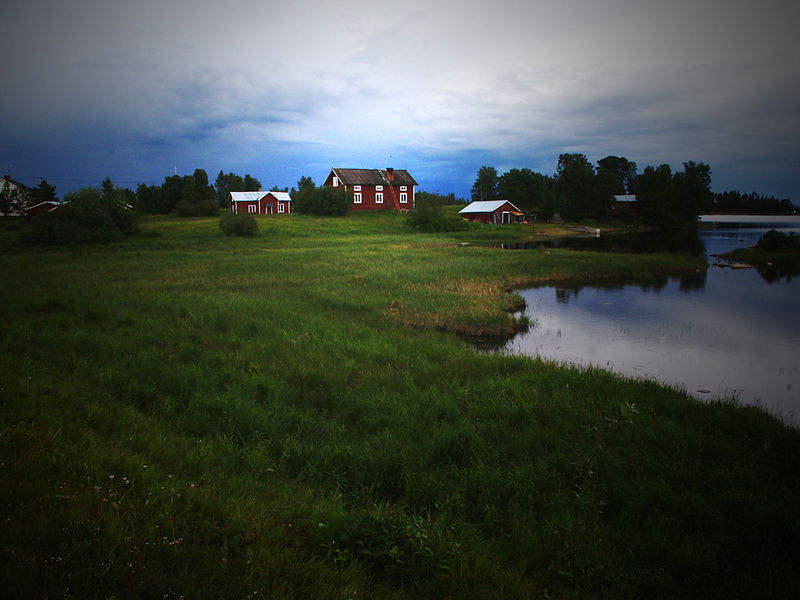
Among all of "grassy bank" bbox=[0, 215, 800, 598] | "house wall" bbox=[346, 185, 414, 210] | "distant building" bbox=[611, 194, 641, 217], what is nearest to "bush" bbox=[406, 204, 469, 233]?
"house wall" bbox=[346, 185, 414, 210]

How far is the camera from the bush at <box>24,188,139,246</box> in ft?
123

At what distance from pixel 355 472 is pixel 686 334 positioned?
15704 mm

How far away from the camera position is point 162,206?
289ft

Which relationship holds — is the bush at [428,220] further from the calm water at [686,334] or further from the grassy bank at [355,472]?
the grassy bank at [355,472]

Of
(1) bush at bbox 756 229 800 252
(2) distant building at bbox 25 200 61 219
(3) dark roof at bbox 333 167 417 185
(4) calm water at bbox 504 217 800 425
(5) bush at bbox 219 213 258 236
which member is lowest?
(4) calm water at bbox 504 217 800 425

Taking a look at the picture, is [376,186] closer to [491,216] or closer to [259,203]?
[259,203]

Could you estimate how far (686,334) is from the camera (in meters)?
16.7

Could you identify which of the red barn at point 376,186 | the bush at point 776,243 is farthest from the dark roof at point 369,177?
the bush at point 776,243

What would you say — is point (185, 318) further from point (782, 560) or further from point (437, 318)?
point (782, 560)

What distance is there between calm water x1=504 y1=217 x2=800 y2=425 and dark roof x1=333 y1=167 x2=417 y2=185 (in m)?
56.3

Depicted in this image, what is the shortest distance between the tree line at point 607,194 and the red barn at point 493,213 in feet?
49.1

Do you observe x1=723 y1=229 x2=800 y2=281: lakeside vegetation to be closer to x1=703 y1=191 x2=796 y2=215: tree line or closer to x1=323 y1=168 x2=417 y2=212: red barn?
x1=323 y1=168 x2=417 y2=212: red barn

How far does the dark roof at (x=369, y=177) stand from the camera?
7612 centimetres

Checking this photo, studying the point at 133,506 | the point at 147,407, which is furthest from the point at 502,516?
the point at 147,407
